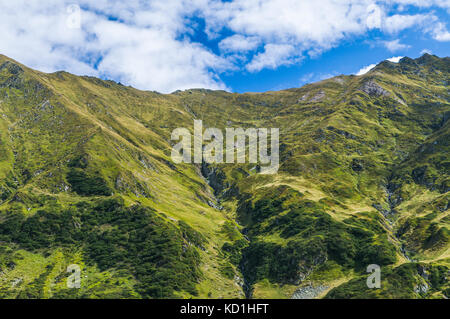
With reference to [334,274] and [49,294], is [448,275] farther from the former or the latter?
[49,294]

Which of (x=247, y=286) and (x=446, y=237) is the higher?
(x=446, y=237)

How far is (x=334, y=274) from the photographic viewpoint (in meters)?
176

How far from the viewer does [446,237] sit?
193125 millimetres

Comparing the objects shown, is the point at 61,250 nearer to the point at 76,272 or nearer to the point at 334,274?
the point at 76,272

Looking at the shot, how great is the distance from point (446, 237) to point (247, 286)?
11148cm

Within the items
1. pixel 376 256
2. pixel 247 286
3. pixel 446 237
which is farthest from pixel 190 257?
pixel 446 237
